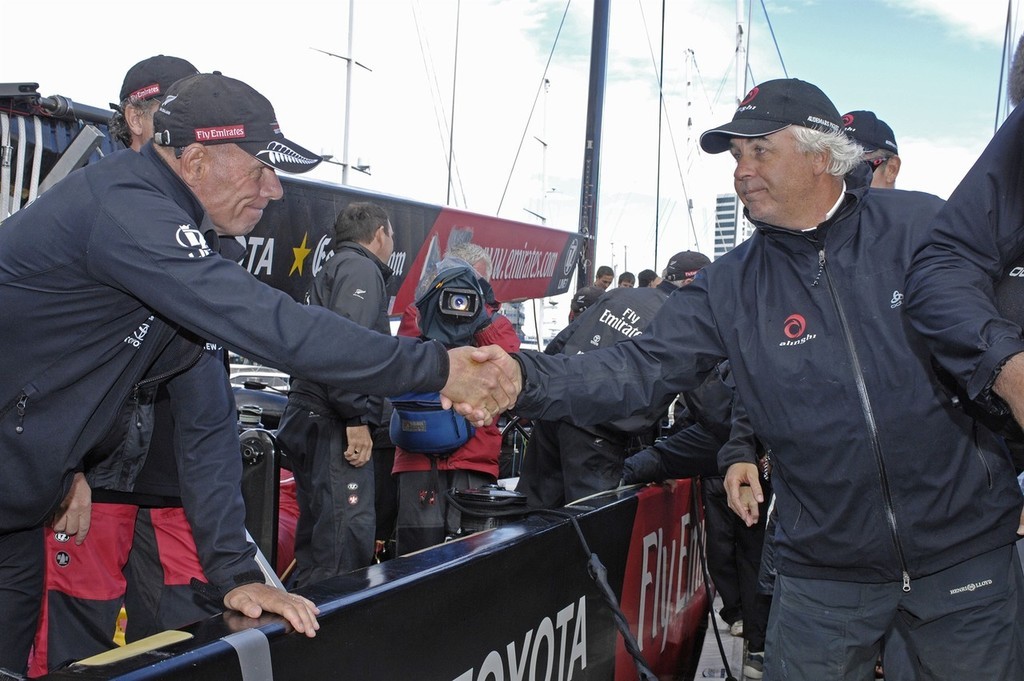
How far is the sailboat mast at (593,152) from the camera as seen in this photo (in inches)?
428

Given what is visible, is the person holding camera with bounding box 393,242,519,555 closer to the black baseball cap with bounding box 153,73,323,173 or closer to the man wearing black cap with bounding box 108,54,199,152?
the man wearing black cap with bounding box 108,54,199,152

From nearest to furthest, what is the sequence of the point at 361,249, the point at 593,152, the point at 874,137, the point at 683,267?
the point at 874,137
the point at 361,249
the point at 683,267
the point at 593,152

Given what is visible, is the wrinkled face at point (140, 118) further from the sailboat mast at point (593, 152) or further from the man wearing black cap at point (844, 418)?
the sailboat mast at point (593, 152)

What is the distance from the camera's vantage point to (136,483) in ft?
10.2

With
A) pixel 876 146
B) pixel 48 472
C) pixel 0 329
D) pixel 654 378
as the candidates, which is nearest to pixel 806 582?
pixel 654 378

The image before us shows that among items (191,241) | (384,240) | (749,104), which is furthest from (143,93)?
(749,104)

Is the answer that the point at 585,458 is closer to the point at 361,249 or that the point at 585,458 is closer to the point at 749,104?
the point at 361,249

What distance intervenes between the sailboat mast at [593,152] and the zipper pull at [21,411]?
882cm

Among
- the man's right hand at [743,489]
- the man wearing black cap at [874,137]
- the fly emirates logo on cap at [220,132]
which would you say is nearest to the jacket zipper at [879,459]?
the man's right hand at [743,489]

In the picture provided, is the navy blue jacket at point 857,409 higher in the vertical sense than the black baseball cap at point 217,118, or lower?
lower

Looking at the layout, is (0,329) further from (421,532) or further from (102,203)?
(421,532)

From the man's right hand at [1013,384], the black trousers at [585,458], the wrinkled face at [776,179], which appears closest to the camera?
the man's right hand at [1013,384]

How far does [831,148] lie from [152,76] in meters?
2.32

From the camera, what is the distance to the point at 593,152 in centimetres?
1098
